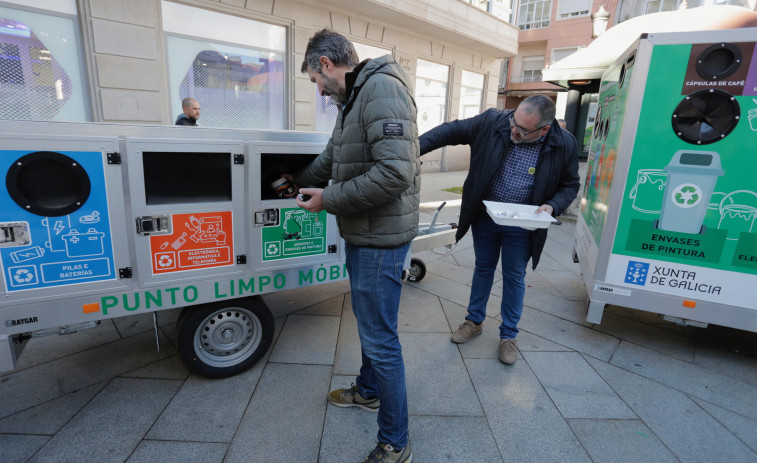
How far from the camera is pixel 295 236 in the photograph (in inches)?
111

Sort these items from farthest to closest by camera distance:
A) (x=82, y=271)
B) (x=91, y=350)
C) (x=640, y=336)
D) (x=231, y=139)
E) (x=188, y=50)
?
(x=188, y=50) < (x=640, y=336) < (x=91, y=350) < (x=231, y=139) < (x=82, y=271)

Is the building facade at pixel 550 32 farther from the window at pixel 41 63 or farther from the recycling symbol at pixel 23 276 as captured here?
the recycling symbol at pixel 23 276

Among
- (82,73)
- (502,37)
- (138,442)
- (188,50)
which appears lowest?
(138,442)

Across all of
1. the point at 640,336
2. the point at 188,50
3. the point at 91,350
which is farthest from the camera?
the point at 188,50

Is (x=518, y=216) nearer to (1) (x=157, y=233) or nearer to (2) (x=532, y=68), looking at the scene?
(1) (x=157, y=233)

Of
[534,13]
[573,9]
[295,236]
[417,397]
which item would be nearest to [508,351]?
[417,397]

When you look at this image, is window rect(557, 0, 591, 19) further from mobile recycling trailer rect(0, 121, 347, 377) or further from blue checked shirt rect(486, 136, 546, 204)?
mobile recycling trailer rect(0, 121, 347, 377)

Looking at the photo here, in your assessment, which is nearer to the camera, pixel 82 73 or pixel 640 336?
pixel 640 336

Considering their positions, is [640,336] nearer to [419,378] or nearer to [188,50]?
[419,378]

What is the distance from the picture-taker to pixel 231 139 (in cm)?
244

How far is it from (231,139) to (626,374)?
3306mm

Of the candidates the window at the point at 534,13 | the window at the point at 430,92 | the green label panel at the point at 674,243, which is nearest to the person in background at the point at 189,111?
the green label panel at the point at 674,243

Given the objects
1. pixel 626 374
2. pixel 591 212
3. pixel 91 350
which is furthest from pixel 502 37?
pixel 91 350

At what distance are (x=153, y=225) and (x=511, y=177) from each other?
95.8 inches
